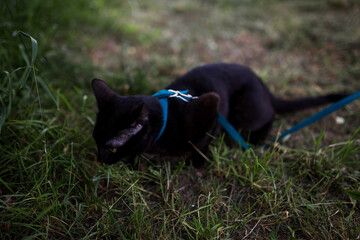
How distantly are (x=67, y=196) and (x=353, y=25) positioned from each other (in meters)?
4.55

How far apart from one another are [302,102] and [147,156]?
4.99 feet

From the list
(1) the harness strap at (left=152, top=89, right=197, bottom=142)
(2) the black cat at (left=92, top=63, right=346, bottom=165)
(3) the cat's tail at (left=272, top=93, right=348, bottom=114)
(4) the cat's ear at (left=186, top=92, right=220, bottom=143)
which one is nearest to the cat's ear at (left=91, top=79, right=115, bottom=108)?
(2) the black cat at (left=92, top=63, right=346, bottom=165)

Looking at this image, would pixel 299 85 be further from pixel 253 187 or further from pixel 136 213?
pixel 136 213

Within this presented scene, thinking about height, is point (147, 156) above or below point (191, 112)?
below

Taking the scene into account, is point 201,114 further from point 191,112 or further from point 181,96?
point 181,96

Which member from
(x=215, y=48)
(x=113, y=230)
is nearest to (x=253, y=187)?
(x=113, y=230)

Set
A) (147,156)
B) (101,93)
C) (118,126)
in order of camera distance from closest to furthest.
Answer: (118,126), (101,93), (147,156)

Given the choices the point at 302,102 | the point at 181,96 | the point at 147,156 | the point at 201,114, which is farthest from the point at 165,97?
the point at 302,102

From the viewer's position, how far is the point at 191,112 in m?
1.52

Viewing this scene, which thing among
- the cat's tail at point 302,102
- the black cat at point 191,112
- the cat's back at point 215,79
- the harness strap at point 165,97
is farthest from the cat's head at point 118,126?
the cat's tail at point 302,102

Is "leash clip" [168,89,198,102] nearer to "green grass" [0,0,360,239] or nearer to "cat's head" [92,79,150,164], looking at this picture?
"cat's head" [92,79,150,164]

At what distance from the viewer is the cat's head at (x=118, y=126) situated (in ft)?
4.22

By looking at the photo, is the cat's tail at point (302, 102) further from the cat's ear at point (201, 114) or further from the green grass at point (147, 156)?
the cat's ear at point (201, 114)

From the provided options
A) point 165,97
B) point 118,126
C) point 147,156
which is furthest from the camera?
point 147,156
